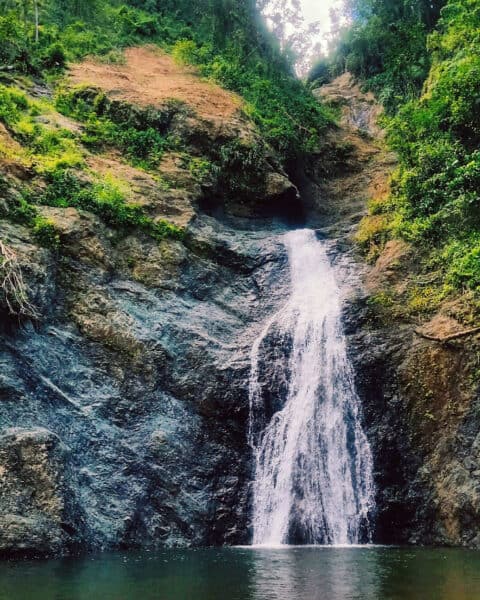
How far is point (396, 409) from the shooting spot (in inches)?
586

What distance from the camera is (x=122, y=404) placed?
14172 millimetres

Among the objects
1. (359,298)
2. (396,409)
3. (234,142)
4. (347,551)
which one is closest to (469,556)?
(347,551)

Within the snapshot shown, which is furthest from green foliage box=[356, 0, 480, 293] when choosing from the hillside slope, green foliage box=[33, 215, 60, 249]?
green foliage box=[33, 215, 60, 249]

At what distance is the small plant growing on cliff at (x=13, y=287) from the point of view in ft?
42.9

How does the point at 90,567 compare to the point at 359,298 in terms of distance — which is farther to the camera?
the point at 359,298

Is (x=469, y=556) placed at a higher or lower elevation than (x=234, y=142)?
lower

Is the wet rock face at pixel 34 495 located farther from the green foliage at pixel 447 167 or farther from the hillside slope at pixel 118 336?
the green foliage at pixel 447 167

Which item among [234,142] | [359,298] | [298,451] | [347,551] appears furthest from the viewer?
[234,142]

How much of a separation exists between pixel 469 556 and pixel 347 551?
2302mm

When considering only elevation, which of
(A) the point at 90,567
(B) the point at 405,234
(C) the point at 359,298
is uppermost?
(B) the point at 405,234

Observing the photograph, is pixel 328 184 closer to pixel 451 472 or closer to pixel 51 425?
pixel 451 472

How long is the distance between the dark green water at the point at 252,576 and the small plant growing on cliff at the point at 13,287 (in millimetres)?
5625

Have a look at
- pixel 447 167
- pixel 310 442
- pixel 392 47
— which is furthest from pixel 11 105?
pixel 392 47

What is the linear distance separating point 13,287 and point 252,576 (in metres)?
8.16
